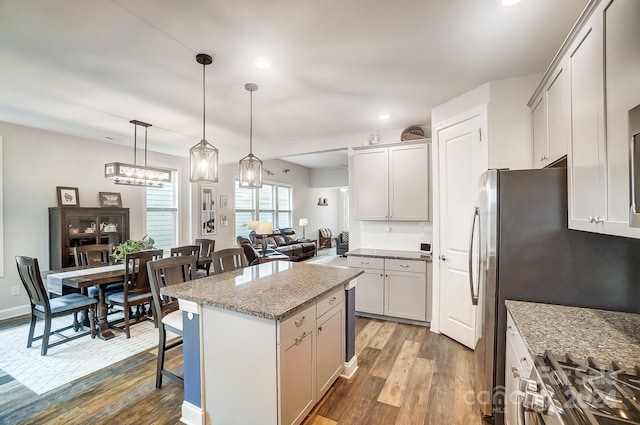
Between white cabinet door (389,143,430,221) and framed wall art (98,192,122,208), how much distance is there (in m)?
4.68

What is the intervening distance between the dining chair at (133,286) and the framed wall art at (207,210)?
9.60 feet

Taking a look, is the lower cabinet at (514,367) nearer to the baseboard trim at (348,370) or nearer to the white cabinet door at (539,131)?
the baseboard trim at (348,370)

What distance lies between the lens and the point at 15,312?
4055 millimetres

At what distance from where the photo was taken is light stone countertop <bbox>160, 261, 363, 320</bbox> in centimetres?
167

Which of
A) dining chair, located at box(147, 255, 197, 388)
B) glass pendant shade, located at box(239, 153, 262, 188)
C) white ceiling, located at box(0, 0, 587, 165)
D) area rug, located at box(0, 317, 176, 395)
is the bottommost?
area rug, located at box(0, 317, 176, 395)

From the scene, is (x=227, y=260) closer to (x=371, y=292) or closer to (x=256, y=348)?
(x=256, y=348)

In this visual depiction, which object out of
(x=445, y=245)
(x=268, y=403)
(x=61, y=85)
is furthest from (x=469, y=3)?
(x=61, y=85)

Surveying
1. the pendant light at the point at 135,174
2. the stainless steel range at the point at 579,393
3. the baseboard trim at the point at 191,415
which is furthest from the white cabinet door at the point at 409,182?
the pendant light at the point at 135,174

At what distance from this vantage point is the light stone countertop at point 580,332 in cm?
116

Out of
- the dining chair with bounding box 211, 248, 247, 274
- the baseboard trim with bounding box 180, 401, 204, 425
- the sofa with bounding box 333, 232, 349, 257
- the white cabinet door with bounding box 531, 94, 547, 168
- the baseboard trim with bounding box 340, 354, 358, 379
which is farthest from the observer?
the sofa with bounding box 333, 232, 349, 257

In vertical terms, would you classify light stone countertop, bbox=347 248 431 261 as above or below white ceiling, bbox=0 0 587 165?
below

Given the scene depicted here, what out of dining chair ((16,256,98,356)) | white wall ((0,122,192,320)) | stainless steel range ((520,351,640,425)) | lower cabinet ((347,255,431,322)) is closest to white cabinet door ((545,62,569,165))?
stainless steel range ((520,351,640,425))

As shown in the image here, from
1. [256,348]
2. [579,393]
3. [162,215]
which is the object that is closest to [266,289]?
[256,348]

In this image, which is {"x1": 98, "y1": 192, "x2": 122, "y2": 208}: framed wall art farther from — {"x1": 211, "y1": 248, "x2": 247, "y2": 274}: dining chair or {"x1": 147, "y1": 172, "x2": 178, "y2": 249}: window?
{"x1": 211, "y1": 248, "x2": 247, "y2": 274}: dining chair
